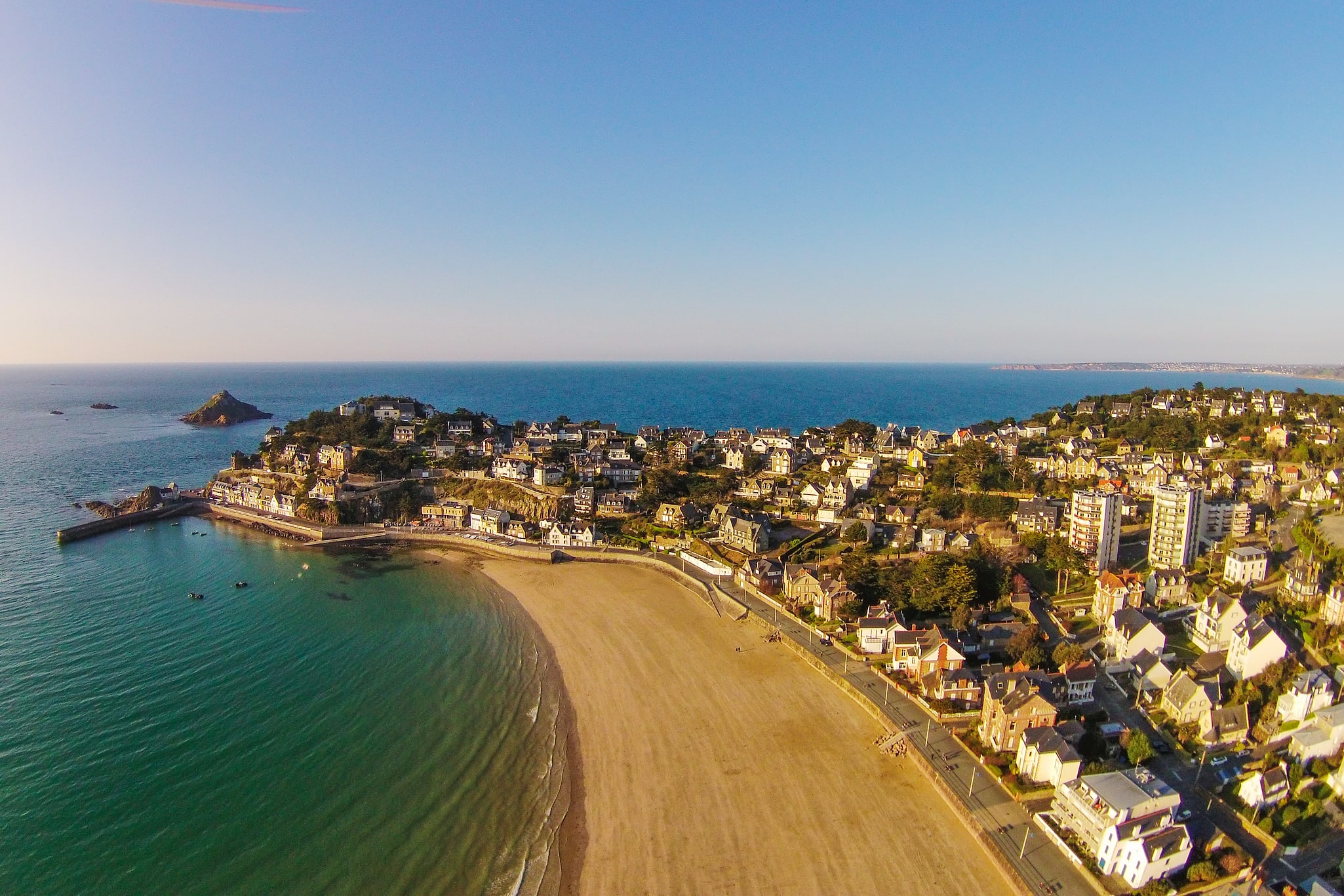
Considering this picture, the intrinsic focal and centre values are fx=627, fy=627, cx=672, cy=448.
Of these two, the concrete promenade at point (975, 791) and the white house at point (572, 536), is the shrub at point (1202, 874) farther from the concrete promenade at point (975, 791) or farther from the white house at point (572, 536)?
the white house at point (572, 536)

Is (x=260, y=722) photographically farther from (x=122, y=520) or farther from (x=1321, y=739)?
(x=122, y=520)

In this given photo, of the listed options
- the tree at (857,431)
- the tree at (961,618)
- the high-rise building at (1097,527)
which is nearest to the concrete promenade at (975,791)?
the tree at (961,618)

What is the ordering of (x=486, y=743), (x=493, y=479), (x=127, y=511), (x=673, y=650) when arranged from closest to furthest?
1. (x=486, y=743)
2. (x=673, y=650)
3. (x=127, y=511)
4. (x=493, y=479)

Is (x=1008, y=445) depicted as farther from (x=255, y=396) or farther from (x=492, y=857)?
(x=255, y=396)

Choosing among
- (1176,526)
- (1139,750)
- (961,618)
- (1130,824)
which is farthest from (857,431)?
(1130,824)

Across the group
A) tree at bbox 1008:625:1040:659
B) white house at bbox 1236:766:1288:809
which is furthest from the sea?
white house at bbox 1236:766:1288:809

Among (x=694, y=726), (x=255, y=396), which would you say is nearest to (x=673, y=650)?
(x=694, y=726)
